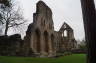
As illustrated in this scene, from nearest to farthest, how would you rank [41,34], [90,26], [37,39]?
[90,26] → [37,39] → [41,34]

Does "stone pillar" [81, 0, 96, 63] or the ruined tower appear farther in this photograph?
the ruined tower

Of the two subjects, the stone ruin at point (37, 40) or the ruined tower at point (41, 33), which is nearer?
the stone ruin at point (37, 40)

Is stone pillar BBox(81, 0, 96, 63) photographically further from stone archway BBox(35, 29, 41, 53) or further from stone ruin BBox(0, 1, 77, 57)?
stone archway BBox(35, 29, 41, 53)

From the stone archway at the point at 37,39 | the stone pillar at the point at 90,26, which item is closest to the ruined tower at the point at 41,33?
the stone archway at the point at 37,39

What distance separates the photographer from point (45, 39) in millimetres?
31125

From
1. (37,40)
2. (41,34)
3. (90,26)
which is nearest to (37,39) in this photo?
(37,40)

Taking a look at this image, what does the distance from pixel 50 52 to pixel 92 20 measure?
25362 millimetres

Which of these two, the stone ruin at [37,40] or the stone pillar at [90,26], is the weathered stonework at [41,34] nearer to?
the stone ruin at [37,40]

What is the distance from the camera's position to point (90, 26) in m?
6.20

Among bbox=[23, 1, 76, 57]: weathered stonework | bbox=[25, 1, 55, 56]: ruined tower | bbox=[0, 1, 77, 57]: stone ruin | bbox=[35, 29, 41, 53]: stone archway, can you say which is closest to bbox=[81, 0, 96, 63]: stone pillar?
bbox=[0, 1, 77, 57]: stone ruin

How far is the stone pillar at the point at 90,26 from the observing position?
5.99 metres

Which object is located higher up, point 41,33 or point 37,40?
point 41,33

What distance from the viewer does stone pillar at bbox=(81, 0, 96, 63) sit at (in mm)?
5986

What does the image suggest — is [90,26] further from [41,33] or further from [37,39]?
[41,33]
